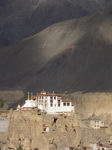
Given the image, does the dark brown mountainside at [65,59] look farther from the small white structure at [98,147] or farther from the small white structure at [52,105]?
the small white structure at [98,147]

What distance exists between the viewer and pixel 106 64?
532ft

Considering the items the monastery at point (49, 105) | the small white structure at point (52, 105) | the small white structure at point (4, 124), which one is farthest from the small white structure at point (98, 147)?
the small white structure at point (4, 124)

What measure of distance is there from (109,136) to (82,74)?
56.0 m

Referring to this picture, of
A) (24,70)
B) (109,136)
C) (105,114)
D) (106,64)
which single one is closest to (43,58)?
(24,70)

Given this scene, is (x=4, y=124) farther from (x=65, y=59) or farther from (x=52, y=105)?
(x=65, y=59)

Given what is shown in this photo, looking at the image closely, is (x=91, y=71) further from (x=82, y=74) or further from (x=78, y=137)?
(x=78, y=137)

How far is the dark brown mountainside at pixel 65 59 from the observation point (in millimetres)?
156000

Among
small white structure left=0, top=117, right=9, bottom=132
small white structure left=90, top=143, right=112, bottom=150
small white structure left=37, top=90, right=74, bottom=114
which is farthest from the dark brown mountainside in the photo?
small white structure left=0, top=117, right=9, bottom=132

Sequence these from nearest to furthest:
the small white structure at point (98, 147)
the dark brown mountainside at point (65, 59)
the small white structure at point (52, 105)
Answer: the small white structure at point (98, 147) → the small white structure at point (52, 105) → the dark brown mountainside at point (65, 59)

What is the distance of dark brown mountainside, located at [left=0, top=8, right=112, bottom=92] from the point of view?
156 m

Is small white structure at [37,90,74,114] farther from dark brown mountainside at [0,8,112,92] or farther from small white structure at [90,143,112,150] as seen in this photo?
dark brown mountainside at [0,8,112,92]

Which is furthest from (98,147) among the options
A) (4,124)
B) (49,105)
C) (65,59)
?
(65,59)

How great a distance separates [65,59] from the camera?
169 metres

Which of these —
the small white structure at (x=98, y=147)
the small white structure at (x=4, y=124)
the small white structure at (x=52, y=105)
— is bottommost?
the small white structure at (x=98, y=147)
